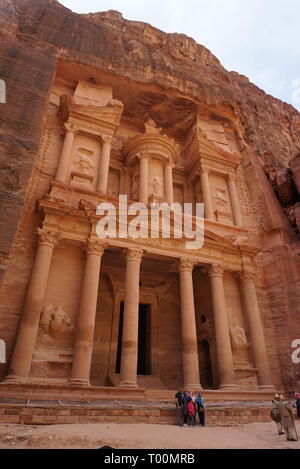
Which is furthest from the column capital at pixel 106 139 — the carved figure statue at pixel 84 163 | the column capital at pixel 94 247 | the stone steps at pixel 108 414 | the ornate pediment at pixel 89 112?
the stone steps at pixel 108 414

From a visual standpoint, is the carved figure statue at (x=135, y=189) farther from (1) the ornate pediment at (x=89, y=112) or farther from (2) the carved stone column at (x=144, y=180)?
(1) the ornate pediment at (x=89, y=112)

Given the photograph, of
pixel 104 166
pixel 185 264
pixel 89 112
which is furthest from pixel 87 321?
pixel 89 112

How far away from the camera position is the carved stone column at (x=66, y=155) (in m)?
15.9

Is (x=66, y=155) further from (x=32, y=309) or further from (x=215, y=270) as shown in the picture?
(x=215, y=270)

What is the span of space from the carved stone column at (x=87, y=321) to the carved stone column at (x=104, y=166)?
407 centimetres

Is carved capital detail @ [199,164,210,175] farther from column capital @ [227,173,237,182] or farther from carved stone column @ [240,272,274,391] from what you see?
carved stone column @ [240,272,274,391]

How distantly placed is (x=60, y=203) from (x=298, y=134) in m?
33.2

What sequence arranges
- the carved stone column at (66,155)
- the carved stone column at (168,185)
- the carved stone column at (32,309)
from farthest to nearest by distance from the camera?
the carved stone column at (168,185) < the carved stone column at (66,155) < the carved stone column at (32,309)

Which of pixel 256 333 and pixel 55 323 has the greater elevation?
pixel 256 333

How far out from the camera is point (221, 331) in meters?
14.1

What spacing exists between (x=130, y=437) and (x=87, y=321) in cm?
613

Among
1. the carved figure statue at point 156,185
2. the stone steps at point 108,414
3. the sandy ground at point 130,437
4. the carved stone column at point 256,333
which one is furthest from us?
the carved figure statue at point 156,185

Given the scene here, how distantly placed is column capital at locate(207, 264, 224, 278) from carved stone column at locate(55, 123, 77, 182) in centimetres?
899

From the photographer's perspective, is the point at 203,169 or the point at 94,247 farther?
the point at 203,169
